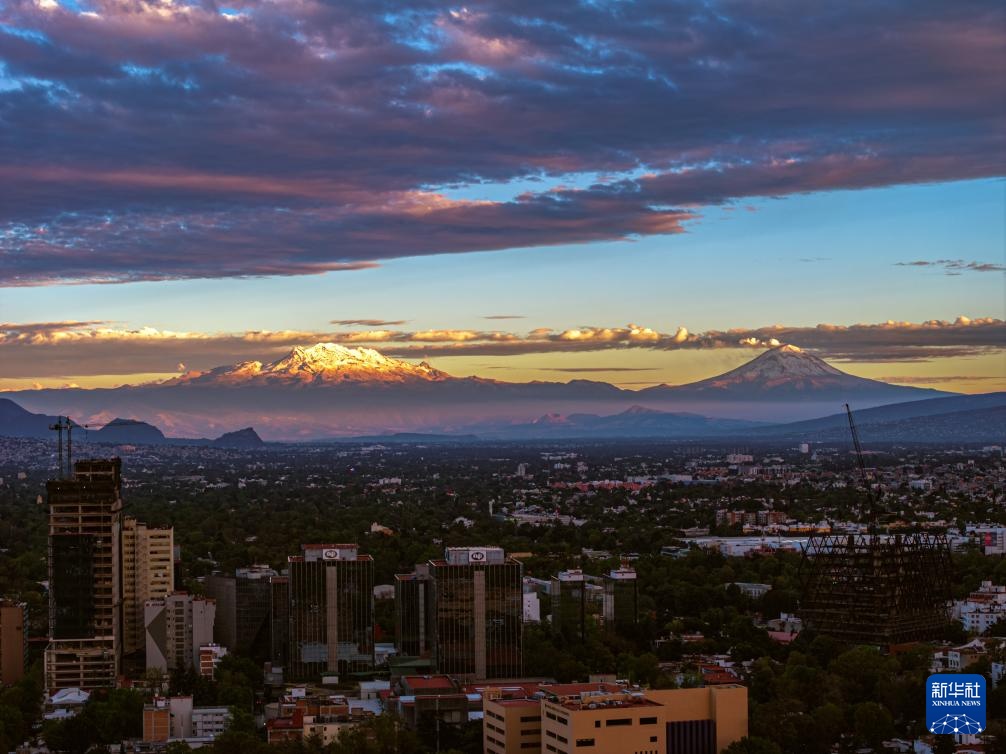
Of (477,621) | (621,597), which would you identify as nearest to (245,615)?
(477,621)

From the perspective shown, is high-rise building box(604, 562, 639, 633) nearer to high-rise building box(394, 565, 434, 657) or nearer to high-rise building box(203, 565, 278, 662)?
high-rise building box(394, 565, 434, 657)

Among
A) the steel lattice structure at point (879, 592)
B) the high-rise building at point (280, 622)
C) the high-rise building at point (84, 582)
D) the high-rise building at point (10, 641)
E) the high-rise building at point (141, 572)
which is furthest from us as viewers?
the steel lattice structure at point (879, 592)

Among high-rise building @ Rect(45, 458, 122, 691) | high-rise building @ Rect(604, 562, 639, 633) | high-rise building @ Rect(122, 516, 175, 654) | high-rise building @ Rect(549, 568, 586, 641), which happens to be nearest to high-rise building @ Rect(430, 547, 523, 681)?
high-rise building @ Rect(549, 568, 586, 641)

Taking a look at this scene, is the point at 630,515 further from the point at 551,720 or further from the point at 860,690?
the point at 551,720

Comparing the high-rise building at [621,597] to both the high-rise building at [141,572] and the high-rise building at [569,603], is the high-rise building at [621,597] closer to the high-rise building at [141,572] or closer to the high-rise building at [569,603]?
the high-rise building at [569,603]

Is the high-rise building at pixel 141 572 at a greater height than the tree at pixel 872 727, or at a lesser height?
greater

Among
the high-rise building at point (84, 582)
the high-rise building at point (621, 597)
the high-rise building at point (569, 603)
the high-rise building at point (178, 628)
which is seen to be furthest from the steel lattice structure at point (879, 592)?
the high-rise building at point (84, 582)

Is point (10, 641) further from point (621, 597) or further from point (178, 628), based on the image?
point (621, 597)
